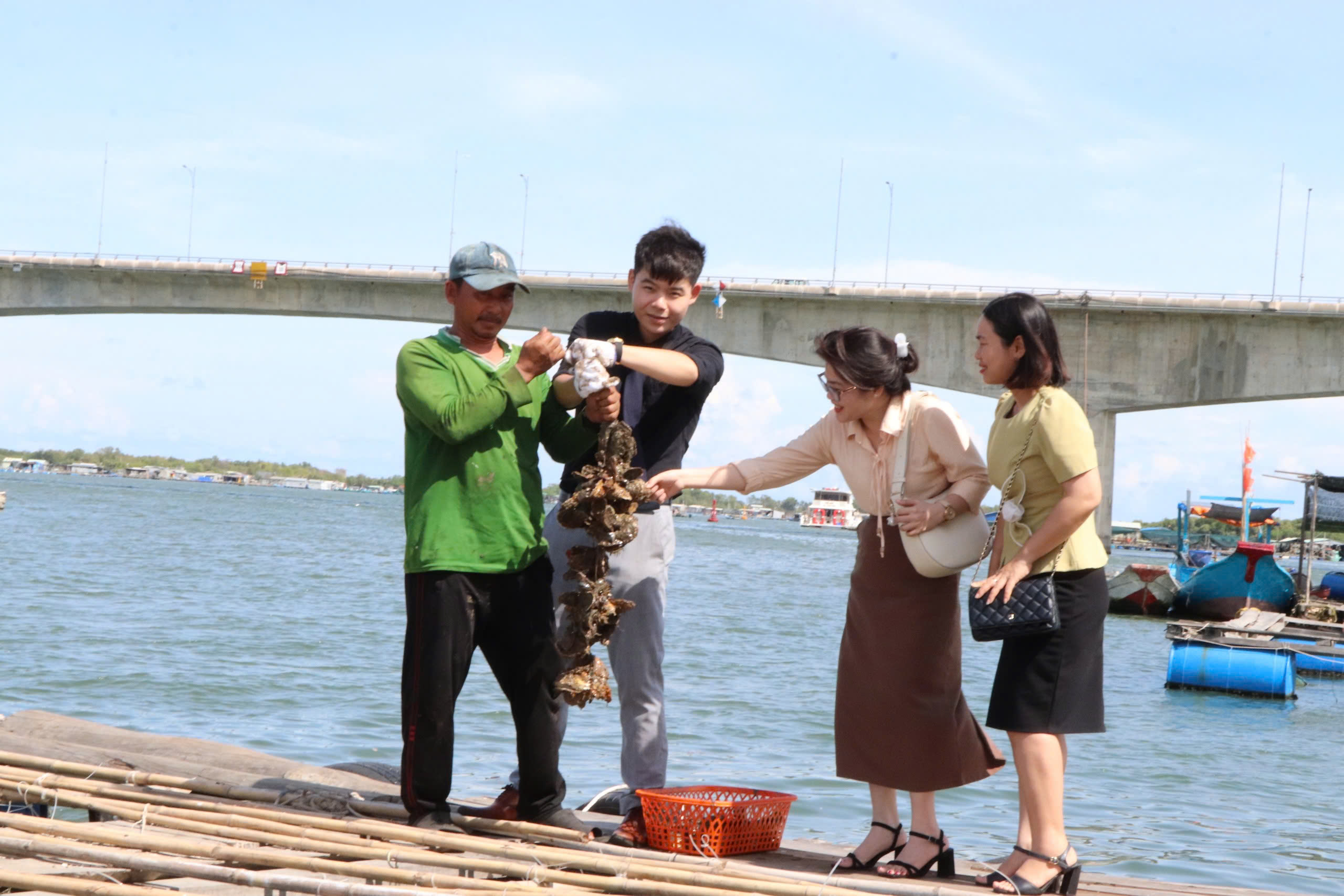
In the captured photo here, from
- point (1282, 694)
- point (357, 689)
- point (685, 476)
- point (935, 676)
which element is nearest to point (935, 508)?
point (935, 676)

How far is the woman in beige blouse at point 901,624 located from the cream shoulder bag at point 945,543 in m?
0.03

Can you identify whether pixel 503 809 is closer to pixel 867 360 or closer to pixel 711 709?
pixel 867 360

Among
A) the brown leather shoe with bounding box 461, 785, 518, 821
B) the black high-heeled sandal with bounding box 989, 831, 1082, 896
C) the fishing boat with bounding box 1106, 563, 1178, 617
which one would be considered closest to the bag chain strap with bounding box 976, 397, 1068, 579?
the black high-heeled sandal with bounding box 989, 831, 1082, 896

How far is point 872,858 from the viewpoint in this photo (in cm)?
382

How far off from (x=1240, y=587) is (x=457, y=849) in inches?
1094

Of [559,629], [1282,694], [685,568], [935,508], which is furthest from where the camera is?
[685,568]

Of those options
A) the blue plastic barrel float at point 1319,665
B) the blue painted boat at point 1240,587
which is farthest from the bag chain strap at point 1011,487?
the blue painted boat at point 1240,587

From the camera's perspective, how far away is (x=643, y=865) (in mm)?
3314

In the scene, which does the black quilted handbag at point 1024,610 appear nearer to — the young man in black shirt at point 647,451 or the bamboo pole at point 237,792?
the young man in black shirt at point 647,451

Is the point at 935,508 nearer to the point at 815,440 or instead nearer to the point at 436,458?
the point at 815,440

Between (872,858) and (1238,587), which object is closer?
(872,858)

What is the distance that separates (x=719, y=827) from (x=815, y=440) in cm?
125

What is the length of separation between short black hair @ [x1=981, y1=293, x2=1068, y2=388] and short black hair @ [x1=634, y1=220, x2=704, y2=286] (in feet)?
3.03

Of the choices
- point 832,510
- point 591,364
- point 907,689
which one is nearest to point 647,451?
point 591,364
